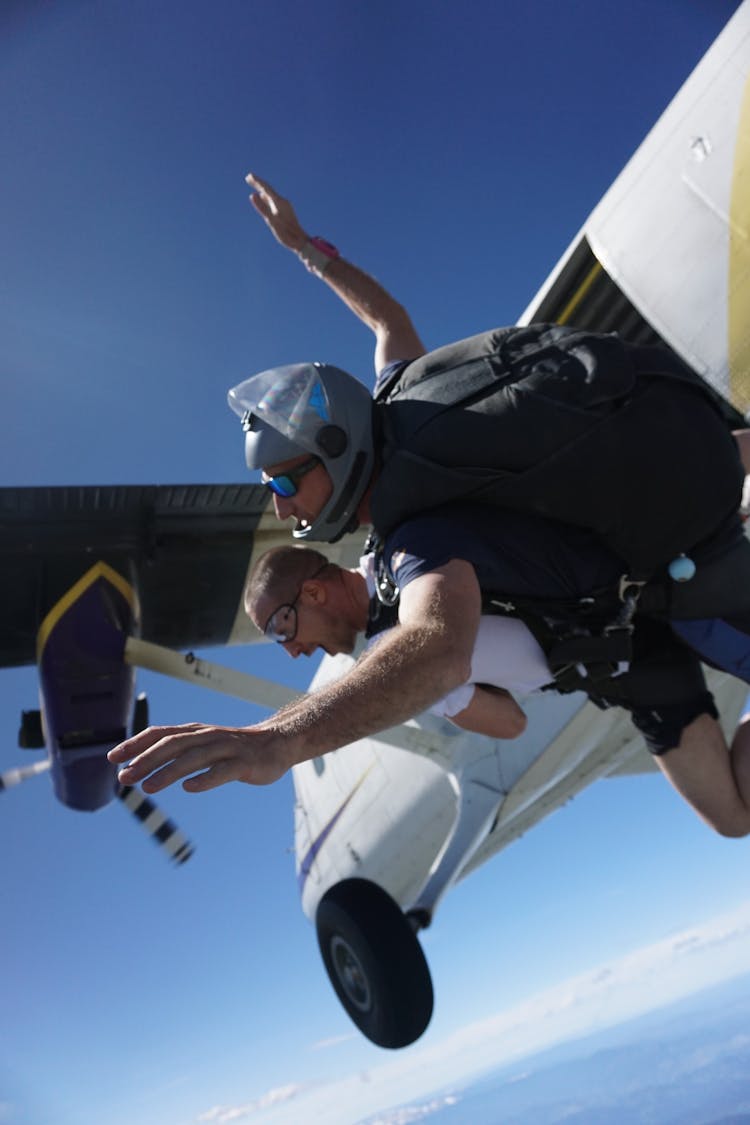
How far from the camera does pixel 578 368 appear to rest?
7.87 feet

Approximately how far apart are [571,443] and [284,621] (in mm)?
1339

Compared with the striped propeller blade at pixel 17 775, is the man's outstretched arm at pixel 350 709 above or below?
above

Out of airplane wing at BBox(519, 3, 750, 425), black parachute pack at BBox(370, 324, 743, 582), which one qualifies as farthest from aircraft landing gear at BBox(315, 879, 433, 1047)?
black parachute pack at BBox(370, 324, 743, 582)

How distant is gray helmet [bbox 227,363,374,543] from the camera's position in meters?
2.62

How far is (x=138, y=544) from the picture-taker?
759 cm

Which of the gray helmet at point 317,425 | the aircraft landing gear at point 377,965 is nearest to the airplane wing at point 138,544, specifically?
the aircraft landing gear at point 377,965

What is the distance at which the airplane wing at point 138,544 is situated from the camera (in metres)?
7.09

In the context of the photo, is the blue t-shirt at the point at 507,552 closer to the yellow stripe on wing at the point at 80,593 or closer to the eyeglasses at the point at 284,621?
the eyeglasses at the point at 284,621

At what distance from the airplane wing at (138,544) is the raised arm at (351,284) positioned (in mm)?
3660

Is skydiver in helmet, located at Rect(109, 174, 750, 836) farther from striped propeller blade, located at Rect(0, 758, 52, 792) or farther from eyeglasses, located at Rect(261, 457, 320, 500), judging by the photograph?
striped propeller blade, located at Rect(0, 758, 52, 792)

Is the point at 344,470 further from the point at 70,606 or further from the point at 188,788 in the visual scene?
the point at 70,606

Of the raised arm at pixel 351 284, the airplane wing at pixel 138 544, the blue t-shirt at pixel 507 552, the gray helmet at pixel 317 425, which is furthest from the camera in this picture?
the airplane wing at pixel 138 544

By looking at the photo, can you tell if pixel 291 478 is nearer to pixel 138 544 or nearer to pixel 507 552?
pixel 507 552

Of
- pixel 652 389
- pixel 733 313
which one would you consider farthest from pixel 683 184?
pixel 652 389
